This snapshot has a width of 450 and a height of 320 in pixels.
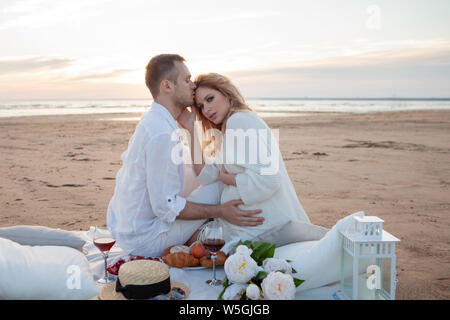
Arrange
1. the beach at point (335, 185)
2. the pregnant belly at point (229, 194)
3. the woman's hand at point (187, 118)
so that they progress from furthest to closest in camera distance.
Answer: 1. the beach at point (335, 185)
2. the woman's hand at point (187, 118)
3. the pregnant belly at point (229, 194)

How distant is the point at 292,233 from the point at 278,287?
1.12m

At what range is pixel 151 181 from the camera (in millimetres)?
3369

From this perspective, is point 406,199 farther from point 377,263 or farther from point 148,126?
point 148,126

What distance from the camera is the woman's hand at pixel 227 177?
3.47 metres

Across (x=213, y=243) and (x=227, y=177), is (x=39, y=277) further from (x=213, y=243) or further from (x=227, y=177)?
(x=227, y=177)

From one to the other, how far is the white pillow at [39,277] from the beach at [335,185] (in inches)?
86.4

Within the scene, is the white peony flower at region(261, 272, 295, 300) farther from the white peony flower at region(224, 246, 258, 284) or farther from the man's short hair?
the man's short hair

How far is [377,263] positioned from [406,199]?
3702 mm

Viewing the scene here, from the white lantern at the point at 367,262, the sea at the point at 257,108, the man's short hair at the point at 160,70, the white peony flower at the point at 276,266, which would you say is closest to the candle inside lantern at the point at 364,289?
the white lantern at the point at 367,262

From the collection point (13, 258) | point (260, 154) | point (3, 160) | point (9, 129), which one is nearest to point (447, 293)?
point (260, 154)

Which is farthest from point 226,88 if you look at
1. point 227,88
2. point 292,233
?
point 292,233

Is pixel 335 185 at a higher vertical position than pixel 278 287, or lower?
lower


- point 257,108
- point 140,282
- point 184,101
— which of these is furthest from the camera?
point 257,108

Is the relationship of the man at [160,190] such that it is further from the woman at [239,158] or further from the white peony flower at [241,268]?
the white peony flower at [241,268]
